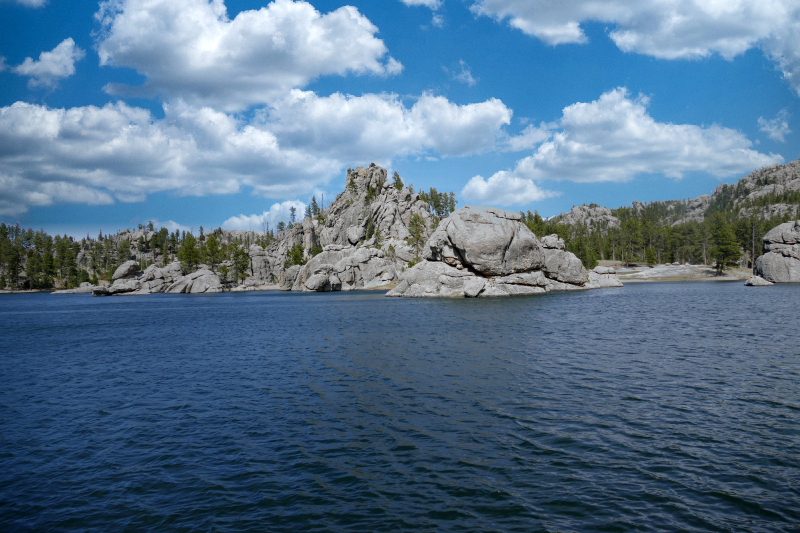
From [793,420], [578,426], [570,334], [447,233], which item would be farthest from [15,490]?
[447,233]

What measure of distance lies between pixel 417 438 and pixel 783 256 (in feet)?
371

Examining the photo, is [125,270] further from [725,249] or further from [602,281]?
[725,249]

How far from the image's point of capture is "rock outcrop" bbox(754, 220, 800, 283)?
91.5m

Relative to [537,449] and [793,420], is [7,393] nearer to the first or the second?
[537,449]

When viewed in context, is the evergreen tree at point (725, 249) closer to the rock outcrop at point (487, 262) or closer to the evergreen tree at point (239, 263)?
the rock outcrop at point (487, 262)

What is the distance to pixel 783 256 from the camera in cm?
9300

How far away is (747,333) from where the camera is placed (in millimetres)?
31469

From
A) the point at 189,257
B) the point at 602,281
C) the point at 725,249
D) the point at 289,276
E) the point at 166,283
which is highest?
the point at 189,257

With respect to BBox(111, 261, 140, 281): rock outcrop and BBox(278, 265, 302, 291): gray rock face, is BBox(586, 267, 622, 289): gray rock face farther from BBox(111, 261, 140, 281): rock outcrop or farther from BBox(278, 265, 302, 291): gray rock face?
BBox(111, 261, 140, 281): rock outcrop

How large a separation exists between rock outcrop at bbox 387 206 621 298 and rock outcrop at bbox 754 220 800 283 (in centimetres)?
4303

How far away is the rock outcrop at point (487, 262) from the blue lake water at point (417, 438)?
48020mm

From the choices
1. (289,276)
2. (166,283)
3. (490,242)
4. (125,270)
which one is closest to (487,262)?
(490,242)

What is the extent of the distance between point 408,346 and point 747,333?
24527 mm

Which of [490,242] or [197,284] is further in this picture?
[197,284]
